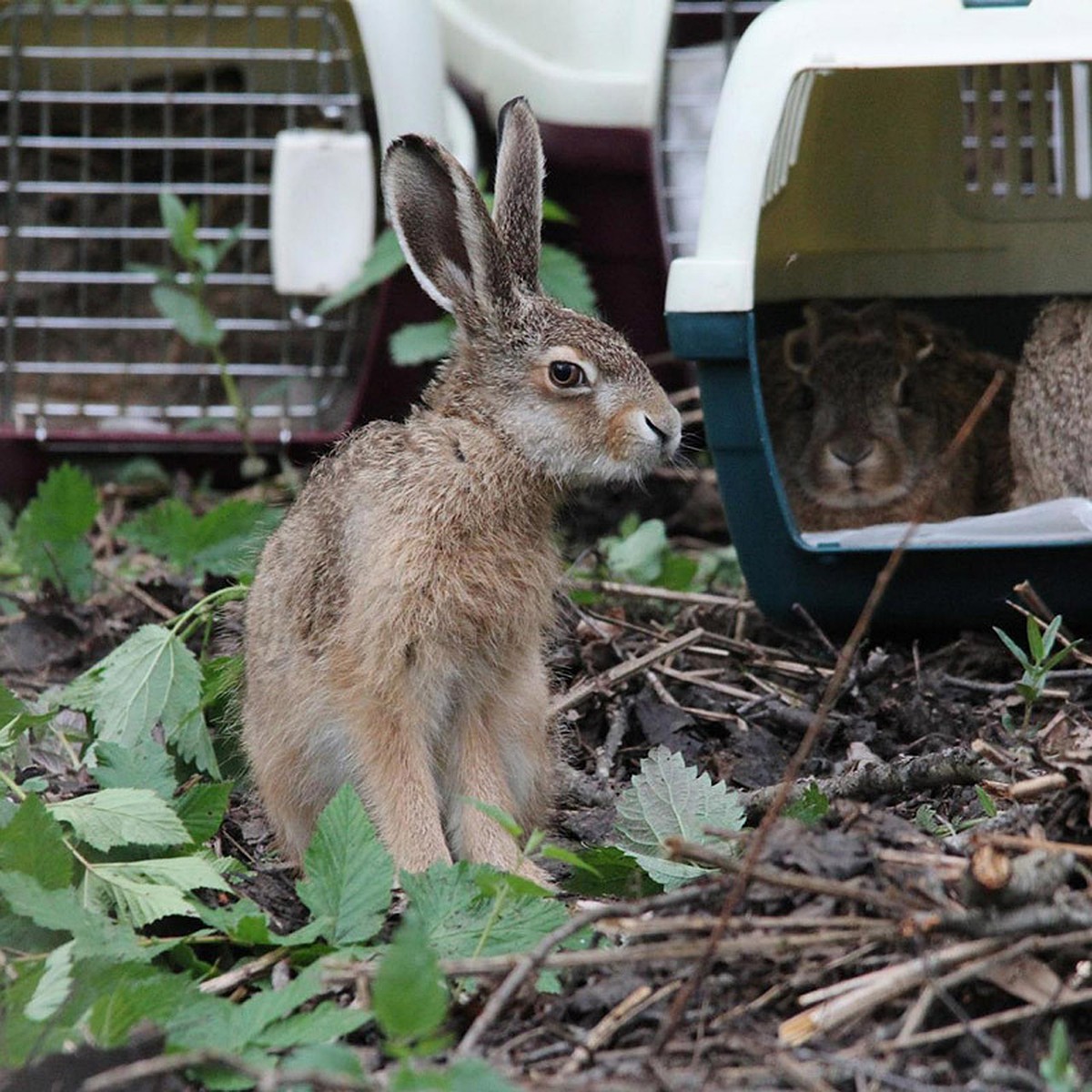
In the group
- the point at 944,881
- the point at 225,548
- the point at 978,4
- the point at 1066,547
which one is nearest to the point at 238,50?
the point at 225,548

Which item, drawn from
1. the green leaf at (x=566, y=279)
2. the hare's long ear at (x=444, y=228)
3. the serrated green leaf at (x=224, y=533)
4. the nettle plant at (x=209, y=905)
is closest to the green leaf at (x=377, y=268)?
the green leaf at (x=566, y=279)

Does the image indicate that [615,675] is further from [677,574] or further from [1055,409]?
[1055,409]

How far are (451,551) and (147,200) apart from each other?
13.6 ft

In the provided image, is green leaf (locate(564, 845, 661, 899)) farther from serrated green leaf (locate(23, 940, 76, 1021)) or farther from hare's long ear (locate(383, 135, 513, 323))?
hare's long ear (locate(383, 135, 513, 323))

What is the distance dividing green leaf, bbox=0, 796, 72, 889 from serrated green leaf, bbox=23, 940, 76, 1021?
0.21 meters

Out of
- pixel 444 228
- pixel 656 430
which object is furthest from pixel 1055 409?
pixel 444 228

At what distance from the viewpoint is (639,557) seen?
16.8 feet

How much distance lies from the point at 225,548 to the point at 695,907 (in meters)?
2.66

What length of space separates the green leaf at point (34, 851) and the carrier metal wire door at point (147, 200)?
340 cm

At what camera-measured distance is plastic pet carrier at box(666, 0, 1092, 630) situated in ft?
13.4

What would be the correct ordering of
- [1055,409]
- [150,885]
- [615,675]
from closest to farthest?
[150,885]
[615,675]
[1055,409]

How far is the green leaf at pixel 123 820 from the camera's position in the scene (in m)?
3.03

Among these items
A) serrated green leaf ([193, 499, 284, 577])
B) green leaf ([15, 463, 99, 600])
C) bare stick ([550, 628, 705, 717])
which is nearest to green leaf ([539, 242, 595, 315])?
serrated green leaf ([193, 499, 284, 577])

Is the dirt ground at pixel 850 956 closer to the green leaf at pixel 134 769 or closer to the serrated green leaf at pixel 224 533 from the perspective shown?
the green leaf at pixel 134 769
